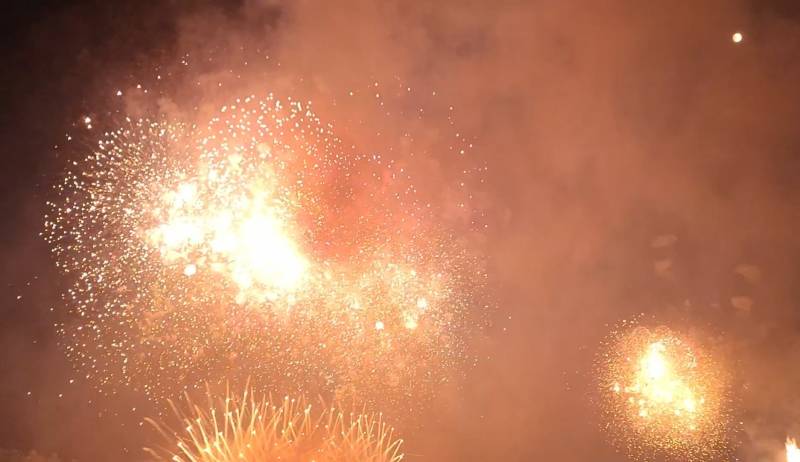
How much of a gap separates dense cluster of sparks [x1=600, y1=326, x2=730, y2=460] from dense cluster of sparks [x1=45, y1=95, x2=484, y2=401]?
179 centimetres

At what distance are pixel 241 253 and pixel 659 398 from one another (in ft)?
11.6

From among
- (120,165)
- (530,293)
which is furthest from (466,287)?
(120,165)

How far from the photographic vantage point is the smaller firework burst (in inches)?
134

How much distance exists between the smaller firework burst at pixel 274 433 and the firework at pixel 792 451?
3144mm

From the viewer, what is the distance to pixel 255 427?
3.61 meters

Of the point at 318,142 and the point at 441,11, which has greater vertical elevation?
the point at 441,11

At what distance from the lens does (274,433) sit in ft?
11.6

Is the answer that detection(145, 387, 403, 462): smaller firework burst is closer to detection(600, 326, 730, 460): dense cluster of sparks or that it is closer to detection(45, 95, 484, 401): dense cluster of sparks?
detection(45, 95, 484, 401): dense cluster of sparks

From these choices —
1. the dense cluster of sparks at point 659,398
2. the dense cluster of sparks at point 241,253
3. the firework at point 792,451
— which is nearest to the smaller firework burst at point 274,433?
the dense cluster of sparks at point 241,253

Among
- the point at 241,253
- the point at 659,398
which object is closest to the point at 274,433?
the point at 241,253

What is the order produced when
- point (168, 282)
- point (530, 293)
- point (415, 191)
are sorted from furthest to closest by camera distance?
point (530, 293) → point (415, 191) → point (168, 282)

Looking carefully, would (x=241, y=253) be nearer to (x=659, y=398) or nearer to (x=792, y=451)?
(x=659, y=398)

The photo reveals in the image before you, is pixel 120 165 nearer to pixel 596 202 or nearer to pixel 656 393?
pixel 596 202

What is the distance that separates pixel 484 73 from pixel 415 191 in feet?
Result: 3.38
